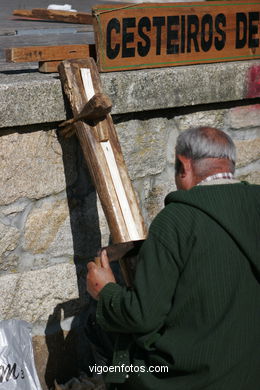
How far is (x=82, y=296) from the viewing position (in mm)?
3438

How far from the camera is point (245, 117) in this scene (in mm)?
3811

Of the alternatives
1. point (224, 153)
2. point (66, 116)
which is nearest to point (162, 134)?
point (66, 116)

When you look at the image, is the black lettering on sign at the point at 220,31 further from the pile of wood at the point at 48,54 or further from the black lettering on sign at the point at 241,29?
the pile of wood at the point at 48,54

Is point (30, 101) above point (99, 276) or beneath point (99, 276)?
above

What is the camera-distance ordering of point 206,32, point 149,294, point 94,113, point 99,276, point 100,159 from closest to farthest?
point 149,294, point 99,276, point 94,113, point 100,159, point 206,32

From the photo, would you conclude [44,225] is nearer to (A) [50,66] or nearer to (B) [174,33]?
(A) [50,66]

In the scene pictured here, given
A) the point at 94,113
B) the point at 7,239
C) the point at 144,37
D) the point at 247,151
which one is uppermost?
the point at 144,37

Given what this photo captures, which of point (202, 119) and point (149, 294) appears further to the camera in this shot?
point (202, 119)

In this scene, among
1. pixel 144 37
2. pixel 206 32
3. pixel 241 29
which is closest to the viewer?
pixel 144 37

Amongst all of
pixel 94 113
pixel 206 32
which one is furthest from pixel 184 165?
pixel 206 32

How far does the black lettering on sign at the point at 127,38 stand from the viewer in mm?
3256

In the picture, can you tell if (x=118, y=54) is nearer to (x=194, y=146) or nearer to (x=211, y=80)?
(x=211, y=80)

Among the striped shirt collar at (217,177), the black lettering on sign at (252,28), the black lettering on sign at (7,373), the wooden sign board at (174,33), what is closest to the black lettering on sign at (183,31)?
the wooden sign board at (174,33)

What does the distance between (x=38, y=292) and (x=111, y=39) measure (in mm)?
1204
